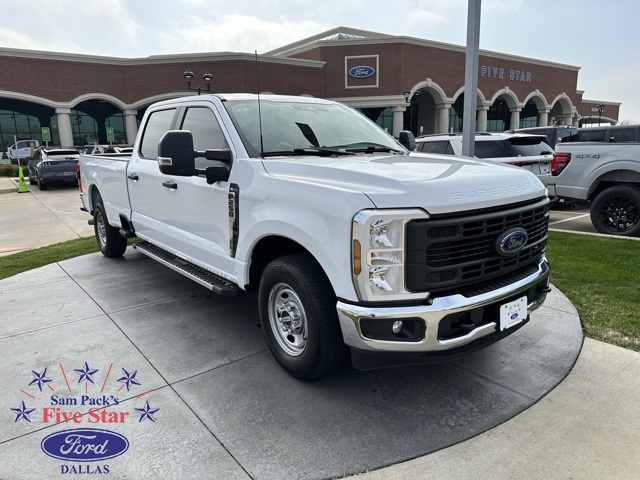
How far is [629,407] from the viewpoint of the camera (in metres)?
3.13

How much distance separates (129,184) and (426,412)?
14.1 feet

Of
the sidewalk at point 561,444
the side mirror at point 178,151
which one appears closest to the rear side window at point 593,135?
the sidewalk at point 561,444

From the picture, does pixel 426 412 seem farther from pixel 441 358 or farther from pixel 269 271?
pixel 269 271

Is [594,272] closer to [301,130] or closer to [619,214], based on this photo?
[619,214]

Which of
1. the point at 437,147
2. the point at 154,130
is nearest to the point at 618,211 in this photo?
the point at 437,147

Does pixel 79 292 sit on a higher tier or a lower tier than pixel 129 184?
lower

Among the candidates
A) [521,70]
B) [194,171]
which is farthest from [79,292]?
[521,70]

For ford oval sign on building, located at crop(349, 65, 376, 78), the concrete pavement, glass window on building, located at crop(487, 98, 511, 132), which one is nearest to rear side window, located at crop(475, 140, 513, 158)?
the concrete pavement

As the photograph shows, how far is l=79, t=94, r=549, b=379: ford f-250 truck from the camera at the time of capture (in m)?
2.70

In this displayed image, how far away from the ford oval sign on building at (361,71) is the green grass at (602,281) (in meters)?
33.2

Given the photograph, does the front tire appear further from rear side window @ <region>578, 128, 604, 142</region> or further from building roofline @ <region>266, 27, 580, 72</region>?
building roofline @ <region>266, 27, 580, 72</region>

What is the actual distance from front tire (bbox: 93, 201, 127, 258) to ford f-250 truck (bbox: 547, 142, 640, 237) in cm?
764

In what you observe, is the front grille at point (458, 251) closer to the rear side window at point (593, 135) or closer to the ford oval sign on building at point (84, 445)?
the ford oval sign on building at point (84, 445)

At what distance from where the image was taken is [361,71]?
126 ft
